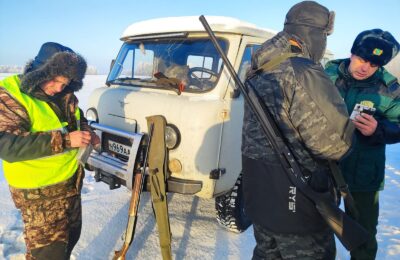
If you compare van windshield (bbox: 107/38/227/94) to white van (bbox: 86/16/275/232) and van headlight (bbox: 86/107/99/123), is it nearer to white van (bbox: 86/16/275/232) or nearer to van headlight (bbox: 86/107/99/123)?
white van (bbox: 86/16/275/232)

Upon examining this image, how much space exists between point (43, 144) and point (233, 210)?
205 cm

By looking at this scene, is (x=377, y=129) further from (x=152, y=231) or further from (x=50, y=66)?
(x=152, y=231)

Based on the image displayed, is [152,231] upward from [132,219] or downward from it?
downward

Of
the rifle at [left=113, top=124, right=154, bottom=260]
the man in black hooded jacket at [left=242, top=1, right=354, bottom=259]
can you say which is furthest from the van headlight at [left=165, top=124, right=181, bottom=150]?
the man in black hooded jacket at [left=242, top=1, right=354, bottom=259]

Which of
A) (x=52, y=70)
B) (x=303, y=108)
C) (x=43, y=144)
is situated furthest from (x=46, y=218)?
(x=303, y=108)

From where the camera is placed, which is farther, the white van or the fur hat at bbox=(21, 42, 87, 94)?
the white van

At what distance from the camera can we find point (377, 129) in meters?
2.01

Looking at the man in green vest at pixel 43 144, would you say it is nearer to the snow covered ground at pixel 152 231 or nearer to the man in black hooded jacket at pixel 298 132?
the snow covered ground at pixel 152 231

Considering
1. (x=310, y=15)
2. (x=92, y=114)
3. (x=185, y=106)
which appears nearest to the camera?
(x=310, y=15)

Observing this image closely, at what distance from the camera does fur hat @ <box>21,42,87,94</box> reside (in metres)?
1.82

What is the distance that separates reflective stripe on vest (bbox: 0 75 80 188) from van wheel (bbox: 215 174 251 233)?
1.78 m

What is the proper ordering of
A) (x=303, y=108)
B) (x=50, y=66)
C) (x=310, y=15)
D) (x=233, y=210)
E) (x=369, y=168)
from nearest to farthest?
(x=303, y=108), (x=310, y=15), (x=50, y=66), (x=369, y=168), (x=233, y=210)

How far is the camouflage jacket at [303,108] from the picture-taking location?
1395mm

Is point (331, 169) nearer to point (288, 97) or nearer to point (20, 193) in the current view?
point (288, 97)
